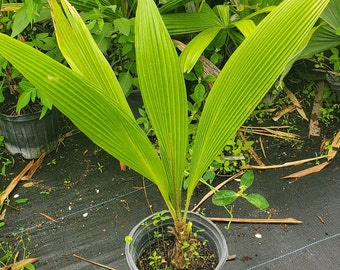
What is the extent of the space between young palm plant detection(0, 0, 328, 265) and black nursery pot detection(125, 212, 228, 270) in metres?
0.19

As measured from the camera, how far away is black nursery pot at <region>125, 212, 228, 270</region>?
1074 mm

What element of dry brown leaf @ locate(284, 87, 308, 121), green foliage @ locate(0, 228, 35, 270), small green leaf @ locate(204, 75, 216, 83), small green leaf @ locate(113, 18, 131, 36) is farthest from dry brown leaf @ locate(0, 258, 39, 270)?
dry brown leaf @ locate(284, 87, 308, 121)

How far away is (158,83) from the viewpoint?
875 millimetres

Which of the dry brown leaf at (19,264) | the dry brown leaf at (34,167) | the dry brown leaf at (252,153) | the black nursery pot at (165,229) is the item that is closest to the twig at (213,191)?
the dry brown leaf at (252,153)

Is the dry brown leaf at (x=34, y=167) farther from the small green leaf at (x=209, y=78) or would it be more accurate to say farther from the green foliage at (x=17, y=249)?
the small green leaf at (x=209, y=78)

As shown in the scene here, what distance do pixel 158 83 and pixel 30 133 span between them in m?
1.02

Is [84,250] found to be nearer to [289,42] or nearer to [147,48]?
[147,48]

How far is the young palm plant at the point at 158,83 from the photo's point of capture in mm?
780

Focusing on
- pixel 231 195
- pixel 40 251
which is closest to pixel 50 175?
pixel 40 251

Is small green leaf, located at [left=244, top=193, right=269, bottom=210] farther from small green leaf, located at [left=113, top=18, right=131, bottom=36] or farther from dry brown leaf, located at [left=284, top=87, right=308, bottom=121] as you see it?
dry brown leaf, located at [left=284, top=87, right=308, bottom=121]

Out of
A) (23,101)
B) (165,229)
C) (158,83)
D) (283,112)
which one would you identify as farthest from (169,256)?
(283,112)

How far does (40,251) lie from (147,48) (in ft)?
2.83

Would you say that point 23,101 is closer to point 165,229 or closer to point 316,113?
point 165,229

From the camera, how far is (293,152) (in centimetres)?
176
